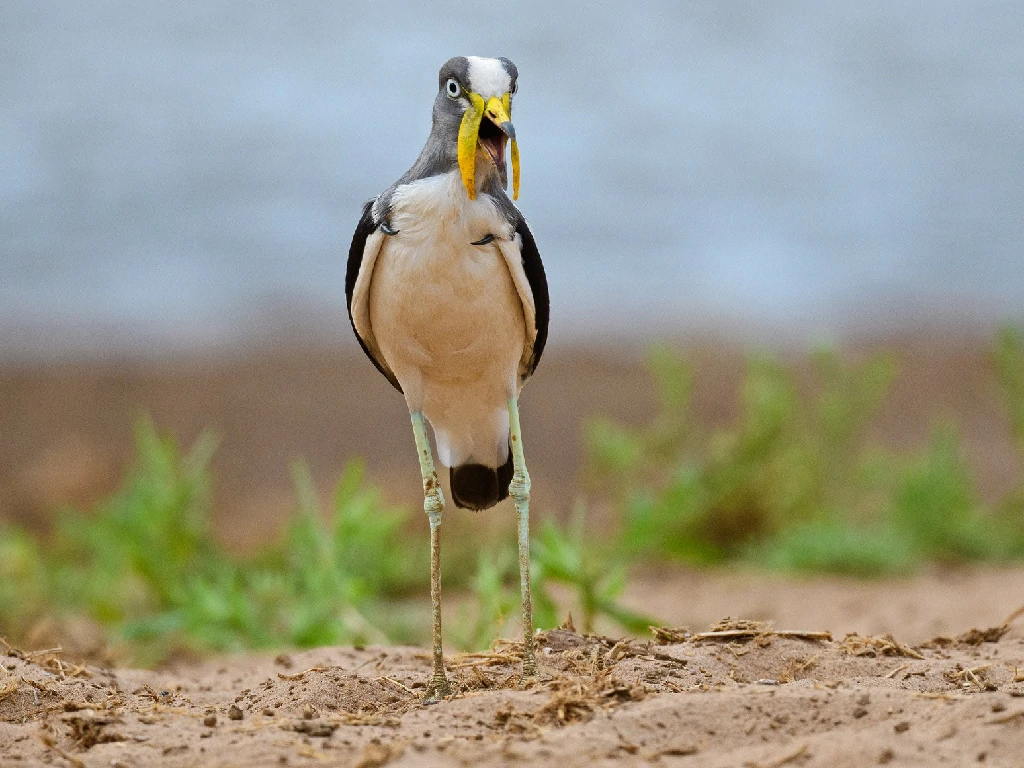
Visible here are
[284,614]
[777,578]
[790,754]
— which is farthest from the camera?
[777,578]

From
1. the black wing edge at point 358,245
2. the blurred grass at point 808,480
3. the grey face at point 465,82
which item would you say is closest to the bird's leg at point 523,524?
the black wing edge at point 358,245

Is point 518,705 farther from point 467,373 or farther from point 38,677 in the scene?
point 38,677

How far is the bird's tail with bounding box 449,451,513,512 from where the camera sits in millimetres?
4520

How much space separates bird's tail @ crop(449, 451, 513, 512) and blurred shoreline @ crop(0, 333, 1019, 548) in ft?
17.5

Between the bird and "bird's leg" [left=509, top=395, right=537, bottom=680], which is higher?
the bird

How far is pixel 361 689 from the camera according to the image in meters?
3.72

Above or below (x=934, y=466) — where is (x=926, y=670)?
below

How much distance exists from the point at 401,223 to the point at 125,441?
37.4ft

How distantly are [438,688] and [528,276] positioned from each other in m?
1.26

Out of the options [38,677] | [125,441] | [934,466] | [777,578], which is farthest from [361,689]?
[125,441]

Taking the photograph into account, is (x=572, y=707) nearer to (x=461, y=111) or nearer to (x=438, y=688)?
(x=438, y=688)

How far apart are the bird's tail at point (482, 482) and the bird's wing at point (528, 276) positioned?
637 mm

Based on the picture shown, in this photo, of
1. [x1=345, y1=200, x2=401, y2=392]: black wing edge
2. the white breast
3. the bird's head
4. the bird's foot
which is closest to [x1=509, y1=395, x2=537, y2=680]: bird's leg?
the white breast

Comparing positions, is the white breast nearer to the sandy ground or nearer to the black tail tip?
the black tail tip
